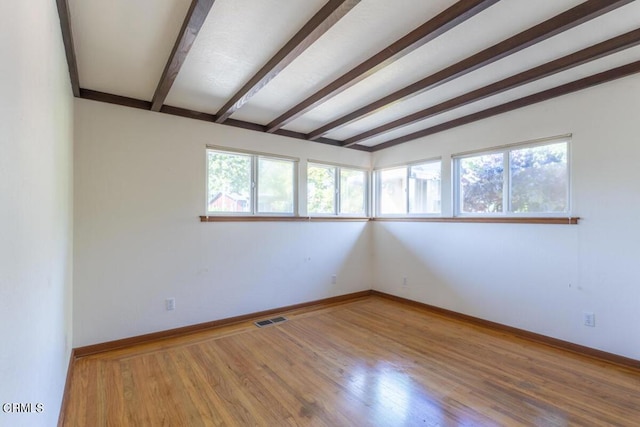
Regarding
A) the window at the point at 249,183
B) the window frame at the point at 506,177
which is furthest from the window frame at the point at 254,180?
the window frame at the point at 506,177

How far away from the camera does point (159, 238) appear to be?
3.14 meters

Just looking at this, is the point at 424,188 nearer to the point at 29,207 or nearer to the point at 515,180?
the point at 515,180

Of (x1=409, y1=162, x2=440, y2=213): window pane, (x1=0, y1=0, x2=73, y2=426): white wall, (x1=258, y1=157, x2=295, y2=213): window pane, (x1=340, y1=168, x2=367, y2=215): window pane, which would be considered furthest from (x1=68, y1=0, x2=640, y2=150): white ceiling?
(x1=340, y1=168, x2=367, y2=215): window pane

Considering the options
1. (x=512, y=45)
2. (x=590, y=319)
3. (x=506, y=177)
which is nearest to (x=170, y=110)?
(x=512, y=45)

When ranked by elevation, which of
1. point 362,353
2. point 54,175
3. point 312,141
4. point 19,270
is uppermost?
point 312,141

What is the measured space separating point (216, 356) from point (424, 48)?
306 centimetres

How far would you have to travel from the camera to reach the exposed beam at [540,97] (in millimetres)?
2502

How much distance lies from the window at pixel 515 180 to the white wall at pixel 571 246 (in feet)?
0.43

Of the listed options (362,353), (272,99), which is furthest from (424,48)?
(362,353)

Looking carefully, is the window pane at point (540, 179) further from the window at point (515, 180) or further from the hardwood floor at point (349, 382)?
the hardwood floor at point (349, 382)

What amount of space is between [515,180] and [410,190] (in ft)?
4.63

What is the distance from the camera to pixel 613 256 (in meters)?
2.63

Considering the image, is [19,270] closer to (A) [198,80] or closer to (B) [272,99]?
(A) [198,80]

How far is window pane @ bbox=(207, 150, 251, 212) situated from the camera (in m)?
3.55
